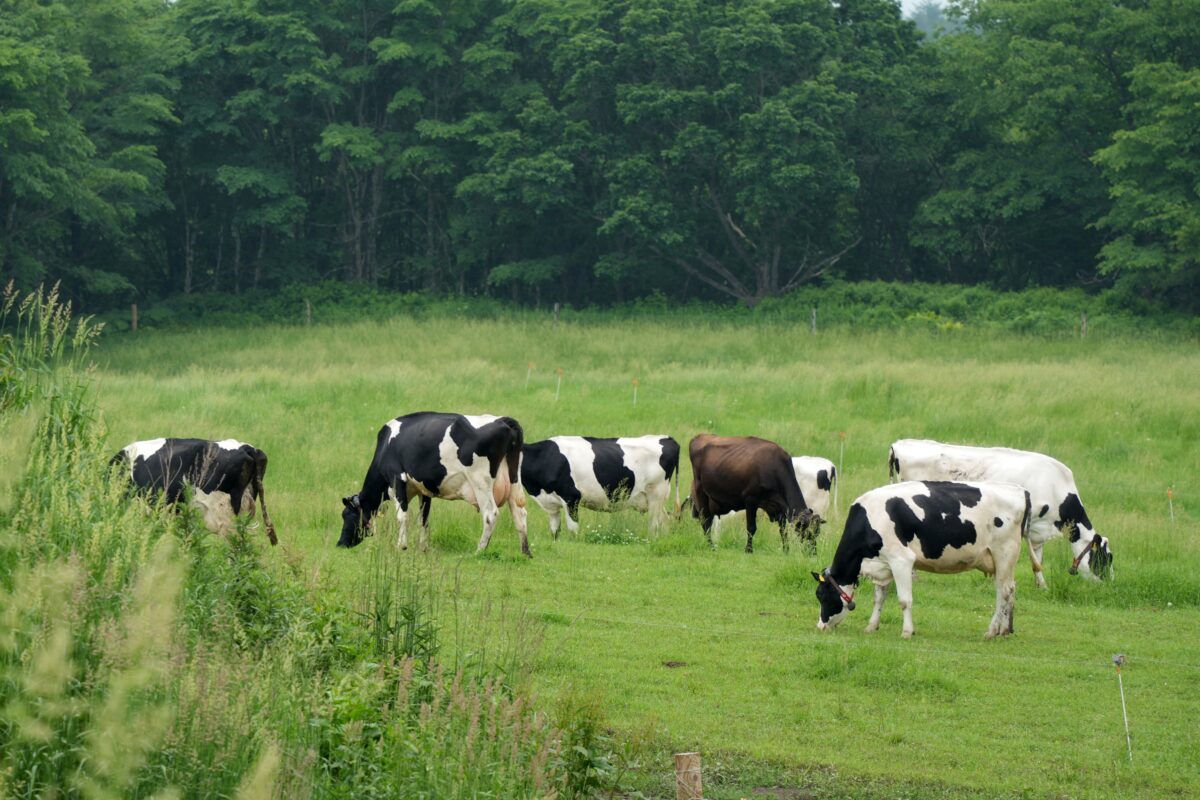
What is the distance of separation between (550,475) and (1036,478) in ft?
20.1

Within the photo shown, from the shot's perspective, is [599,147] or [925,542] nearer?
[925,542]

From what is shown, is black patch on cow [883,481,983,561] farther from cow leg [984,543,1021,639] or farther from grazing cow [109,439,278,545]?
grazing cow [109,439,278,545]

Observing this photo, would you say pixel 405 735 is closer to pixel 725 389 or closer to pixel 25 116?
pixel 725 389

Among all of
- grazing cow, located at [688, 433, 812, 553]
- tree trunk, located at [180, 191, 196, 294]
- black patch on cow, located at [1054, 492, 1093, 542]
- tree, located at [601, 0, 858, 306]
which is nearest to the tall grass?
grazing cow, located at [688, 433, 812, 553]

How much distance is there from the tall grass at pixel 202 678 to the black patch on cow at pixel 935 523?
17.0ft

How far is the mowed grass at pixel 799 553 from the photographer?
10.8 m

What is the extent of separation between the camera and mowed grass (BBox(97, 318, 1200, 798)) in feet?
35.3

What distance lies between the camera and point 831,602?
1398 centimetres

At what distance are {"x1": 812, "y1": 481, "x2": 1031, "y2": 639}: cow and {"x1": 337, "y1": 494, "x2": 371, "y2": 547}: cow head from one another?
606 cm

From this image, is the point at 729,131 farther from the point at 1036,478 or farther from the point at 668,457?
the point at 1036,478

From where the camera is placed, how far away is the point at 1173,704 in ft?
39.3

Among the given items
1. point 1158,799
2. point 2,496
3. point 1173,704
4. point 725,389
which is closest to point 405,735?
point 2,496

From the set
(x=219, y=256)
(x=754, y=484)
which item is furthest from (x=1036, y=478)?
(x=219, y=256)

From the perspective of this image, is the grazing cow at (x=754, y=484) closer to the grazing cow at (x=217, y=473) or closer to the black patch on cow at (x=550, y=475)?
the black patch on cow at (x=550, y=475)
